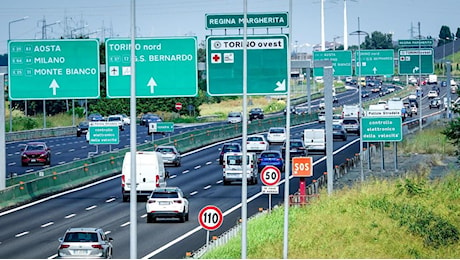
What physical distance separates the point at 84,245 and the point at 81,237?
55cm

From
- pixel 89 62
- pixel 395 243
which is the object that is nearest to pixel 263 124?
pixel 89 62

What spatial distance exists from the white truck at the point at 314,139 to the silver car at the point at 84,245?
1851 inches

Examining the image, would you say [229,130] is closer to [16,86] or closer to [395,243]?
[16,86]

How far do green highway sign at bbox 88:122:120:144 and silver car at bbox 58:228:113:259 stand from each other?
38.5 meters

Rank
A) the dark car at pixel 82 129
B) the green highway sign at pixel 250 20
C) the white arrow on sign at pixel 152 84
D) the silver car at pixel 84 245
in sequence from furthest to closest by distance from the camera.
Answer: the dark car at pixel 82 129 < the white arrow on sign at pixel 152 84 < the green highway sign at pixel 250 20 < the silver car at pixel 84 245

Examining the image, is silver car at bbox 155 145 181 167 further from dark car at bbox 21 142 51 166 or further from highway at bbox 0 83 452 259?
dark car at bbox 21 142 51 166

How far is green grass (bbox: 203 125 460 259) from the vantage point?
113ft

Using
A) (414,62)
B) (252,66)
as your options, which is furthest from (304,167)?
(414,62)

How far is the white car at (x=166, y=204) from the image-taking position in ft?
149

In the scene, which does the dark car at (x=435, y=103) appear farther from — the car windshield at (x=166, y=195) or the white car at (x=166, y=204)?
the car windshield at (x=166, y=195)

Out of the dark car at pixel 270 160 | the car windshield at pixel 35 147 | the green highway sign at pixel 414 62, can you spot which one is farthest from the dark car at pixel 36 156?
the green highway sign at pixel 414 62

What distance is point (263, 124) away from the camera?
104000mm

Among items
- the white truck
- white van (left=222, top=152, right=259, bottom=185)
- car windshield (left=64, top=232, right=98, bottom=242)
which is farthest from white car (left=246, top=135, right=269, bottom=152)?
car windshield (left=64, top=232, right=98, bottom=242)

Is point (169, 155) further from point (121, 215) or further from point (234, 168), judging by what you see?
point (121, 215)
